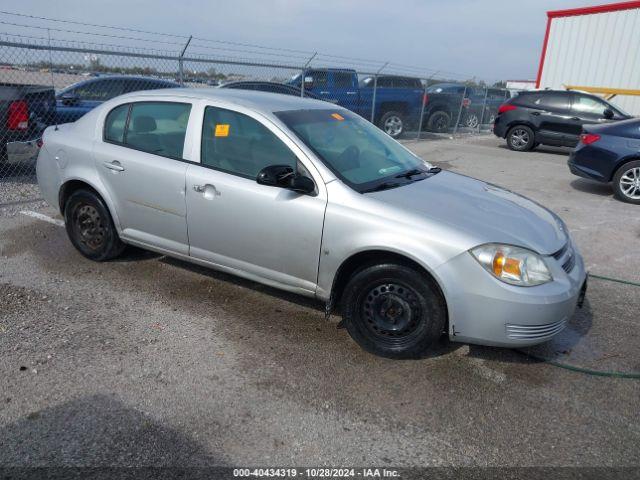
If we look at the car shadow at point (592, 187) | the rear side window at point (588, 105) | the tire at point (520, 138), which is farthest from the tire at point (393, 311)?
the tire at point (520, 138)

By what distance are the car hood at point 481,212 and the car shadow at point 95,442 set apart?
1.85 meters

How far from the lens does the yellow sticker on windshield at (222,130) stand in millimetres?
3939

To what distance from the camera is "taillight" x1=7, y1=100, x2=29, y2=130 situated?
683 centimetres

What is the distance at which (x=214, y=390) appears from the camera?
302 cm

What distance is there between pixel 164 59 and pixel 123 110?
451 centimetres

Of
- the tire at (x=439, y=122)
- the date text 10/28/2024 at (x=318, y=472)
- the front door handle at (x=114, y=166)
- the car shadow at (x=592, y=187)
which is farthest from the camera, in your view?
the tire at (x=439, y=122)

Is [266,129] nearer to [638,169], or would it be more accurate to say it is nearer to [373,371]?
[373,371]

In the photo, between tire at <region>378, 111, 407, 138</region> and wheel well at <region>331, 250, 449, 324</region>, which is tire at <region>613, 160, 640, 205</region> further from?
tire at <region>378, 111, 407, 138</region>

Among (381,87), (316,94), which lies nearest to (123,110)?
(316,94)

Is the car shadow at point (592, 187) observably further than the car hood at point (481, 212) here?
Yes

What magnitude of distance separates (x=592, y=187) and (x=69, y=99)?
31.6 feet

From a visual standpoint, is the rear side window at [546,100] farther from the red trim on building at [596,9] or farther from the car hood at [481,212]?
the car hood at [481,212]

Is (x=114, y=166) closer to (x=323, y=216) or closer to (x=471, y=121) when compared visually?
(x=323, y=216)

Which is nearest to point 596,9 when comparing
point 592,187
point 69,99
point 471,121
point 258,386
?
point 471,121
